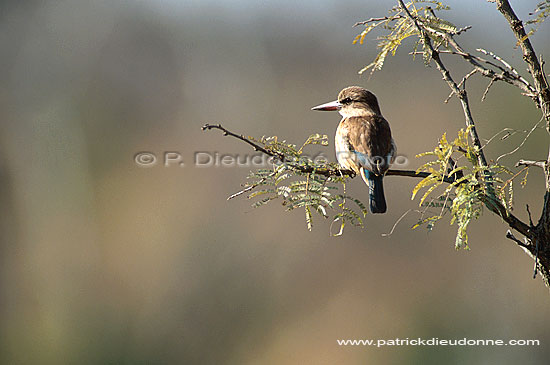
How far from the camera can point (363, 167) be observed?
1.82 metres

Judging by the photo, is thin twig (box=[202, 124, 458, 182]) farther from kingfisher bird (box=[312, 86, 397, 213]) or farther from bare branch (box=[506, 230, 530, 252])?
kingfisher bird (box=[312, 86, 397, 213])

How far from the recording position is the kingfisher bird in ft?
5.82

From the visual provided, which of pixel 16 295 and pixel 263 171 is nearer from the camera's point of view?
pixel 263 171

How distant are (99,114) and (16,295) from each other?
2532mm

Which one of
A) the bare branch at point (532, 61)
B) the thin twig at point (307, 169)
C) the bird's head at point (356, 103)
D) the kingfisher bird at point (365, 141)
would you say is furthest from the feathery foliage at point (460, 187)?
the bird's head at point (356, 103)

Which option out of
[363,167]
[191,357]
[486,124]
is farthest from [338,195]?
[191,357]

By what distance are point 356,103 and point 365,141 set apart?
0.27m

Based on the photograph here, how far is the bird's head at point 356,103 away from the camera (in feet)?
7.02

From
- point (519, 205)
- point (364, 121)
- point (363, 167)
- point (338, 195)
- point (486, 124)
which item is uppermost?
point (486, 124)

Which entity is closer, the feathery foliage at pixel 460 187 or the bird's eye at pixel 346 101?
the feathery foliage at pixel 460 187

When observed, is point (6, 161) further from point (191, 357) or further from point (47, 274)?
point (191, 357)

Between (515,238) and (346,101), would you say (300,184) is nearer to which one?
(515,238)

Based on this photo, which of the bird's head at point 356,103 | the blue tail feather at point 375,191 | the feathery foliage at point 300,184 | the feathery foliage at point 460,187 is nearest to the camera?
the feathery foliage at point 460,187

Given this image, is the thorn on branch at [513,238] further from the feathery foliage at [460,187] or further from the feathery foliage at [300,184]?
the feathery foliage at [300,184]
